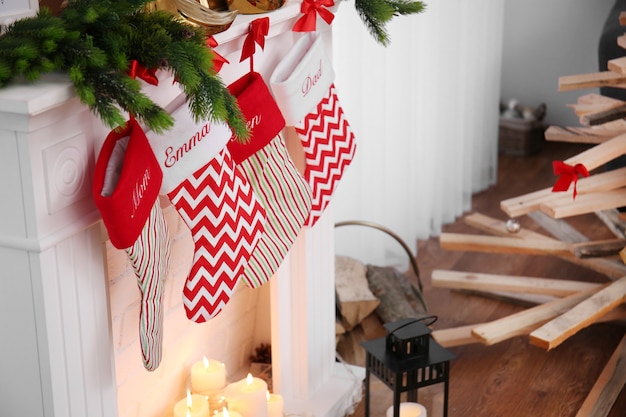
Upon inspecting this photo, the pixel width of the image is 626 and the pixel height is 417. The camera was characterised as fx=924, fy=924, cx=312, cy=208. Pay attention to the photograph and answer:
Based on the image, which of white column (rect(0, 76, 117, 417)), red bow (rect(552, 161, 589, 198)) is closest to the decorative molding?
white column (rect(0, 76, 117, 417))

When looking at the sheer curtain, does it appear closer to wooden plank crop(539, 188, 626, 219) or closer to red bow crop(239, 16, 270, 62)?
wooden plank crop(539, 188, 626, 219)

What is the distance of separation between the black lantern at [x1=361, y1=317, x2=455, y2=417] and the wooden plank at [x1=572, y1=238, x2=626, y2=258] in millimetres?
830

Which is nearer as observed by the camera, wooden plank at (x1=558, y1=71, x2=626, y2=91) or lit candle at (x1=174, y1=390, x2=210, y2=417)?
lit candle at (x1=174, y1=390, x2=210, y2=417)

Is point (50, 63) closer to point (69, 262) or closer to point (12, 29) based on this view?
point (12, 29)

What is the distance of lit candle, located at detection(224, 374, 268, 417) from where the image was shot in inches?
75.9

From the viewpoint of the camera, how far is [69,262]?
4.50ft

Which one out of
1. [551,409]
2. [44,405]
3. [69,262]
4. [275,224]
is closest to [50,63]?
[69,262]

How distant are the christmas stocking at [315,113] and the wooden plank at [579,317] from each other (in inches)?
25.5

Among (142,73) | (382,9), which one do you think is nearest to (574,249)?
(382,9)

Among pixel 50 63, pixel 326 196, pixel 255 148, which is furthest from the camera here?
pixel 326 196

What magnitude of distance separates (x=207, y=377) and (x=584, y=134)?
127 centimetres

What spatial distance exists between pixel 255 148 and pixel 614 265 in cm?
147

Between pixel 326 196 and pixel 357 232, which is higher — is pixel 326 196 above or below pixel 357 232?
above

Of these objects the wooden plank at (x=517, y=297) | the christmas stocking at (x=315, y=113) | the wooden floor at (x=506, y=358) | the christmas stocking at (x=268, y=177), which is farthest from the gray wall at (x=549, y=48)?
the christmas stocking at (x=268, y=177)
